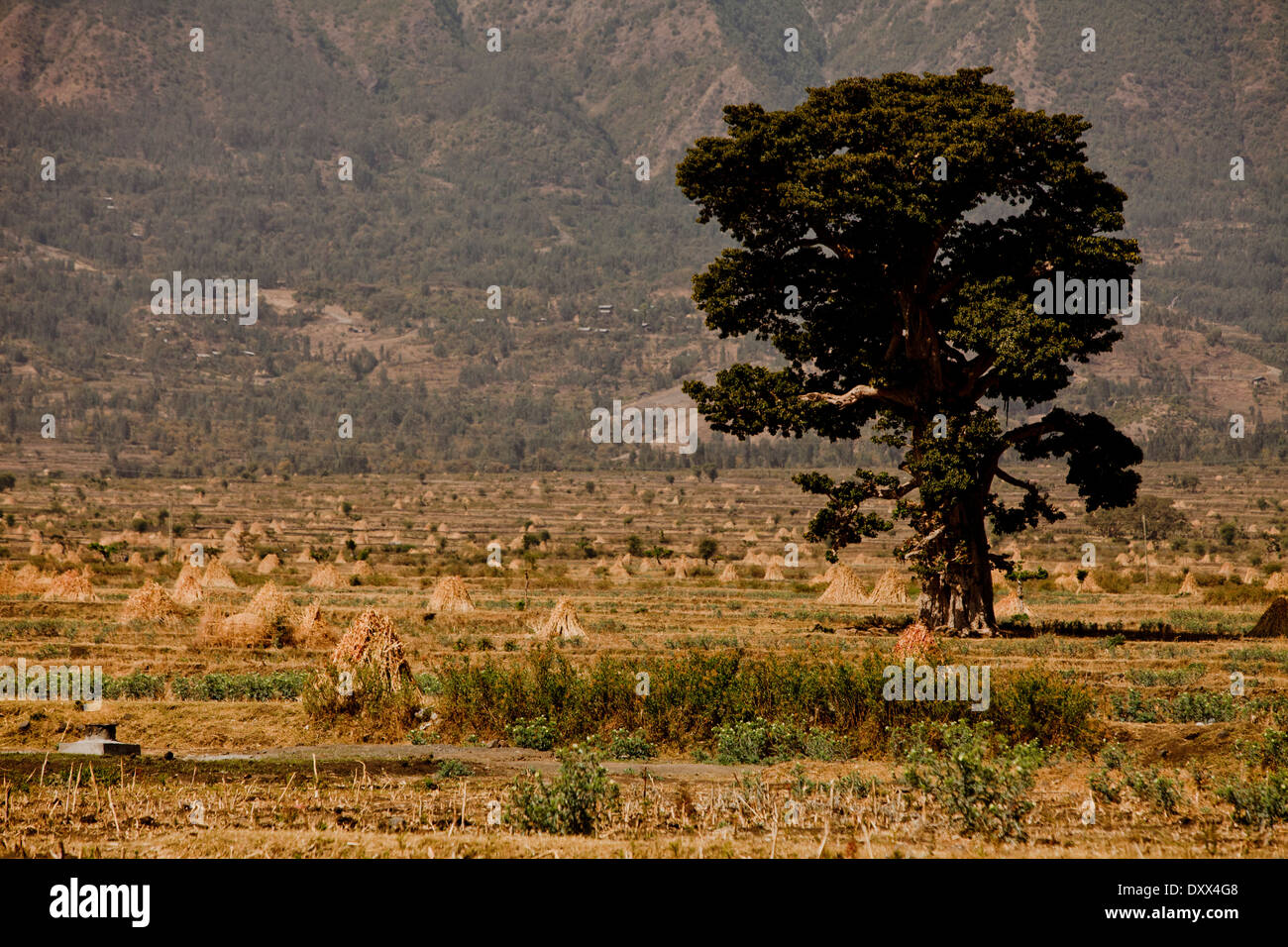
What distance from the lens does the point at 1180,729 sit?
75.9 feet

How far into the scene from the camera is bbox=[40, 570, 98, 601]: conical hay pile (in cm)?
4906

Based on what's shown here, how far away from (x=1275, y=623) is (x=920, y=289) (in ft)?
44.2

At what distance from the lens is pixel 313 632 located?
1436 inches

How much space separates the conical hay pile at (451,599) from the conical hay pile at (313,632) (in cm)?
961

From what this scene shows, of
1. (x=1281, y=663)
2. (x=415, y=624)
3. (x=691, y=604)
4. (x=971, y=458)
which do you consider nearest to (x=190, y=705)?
(x=415, y=624)

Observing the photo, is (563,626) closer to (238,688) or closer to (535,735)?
(238,688)

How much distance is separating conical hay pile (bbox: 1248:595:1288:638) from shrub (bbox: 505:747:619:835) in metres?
29.1

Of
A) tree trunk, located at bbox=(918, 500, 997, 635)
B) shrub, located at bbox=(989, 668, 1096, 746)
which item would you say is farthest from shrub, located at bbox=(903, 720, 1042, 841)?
tree trunk, located at bbox=(918, 500, 997, 635)

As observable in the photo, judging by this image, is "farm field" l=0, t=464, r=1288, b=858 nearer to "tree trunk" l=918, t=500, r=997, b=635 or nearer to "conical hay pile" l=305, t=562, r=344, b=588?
"tree trunk" l=918, t=500, r=997, b=635

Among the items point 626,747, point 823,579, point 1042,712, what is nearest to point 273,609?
point 626,747
